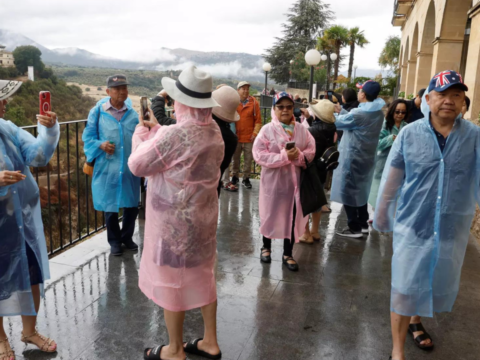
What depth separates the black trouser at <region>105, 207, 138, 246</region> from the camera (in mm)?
4504

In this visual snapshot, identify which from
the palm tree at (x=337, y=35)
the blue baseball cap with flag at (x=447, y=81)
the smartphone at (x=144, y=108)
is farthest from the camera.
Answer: the palm tree at (x=337, y=35)

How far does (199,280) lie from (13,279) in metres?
1.09

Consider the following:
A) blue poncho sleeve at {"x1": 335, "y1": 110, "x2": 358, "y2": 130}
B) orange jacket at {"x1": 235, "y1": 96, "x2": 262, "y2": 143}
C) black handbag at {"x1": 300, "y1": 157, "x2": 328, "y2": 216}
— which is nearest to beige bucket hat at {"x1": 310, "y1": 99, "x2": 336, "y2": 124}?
blue poncho sleeve at {"x1": 335, "y1": 110, "x2": 358, "y2": 130}

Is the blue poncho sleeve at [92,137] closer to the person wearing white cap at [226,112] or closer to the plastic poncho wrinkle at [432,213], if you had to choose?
the person wearing white cap at [226,112]

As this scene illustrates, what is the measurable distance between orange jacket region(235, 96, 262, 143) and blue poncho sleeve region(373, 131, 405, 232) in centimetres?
483

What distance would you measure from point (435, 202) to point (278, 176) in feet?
5.95

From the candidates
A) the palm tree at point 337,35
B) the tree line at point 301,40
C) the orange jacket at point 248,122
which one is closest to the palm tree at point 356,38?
the palm tree at point 337,35

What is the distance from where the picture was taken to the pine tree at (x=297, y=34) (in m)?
56.7

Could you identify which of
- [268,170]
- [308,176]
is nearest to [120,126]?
[268,170]

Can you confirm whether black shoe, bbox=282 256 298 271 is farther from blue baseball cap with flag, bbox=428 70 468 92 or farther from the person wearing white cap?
blue baseball cap with flag, bbox=428 70 468 92

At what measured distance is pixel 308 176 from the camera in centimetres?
429

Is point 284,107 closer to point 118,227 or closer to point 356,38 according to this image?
point 118,227

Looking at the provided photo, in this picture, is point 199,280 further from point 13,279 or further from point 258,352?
point 13,279

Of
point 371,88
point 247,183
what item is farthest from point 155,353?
point 247,183
